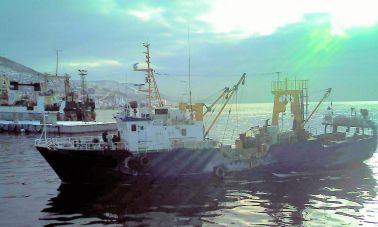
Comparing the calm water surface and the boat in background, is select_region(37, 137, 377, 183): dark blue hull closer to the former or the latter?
the calm water surface

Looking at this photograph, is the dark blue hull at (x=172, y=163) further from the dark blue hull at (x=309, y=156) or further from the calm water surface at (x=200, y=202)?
the calm water surface at (x=200, y=202)

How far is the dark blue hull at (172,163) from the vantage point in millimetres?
29453

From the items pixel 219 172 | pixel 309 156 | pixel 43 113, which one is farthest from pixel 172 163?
pixel 43 113

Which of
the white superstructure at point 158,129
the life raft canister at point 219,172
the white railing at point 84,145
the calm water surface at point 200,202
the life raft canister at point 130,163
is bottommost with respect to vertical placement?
the calm water surface at point 200,202

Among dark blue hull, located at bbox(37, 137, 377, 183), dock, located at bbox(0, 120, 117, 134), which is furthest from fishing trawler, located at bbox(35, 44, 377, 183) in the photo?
dock, located at bbox(0, 120, 117, 134)

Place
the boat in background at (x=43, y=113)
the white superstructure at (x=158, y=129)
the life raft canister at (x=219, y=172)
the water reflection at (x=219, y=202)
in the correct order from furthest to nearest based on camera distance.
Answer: the boat in background at (x=43, y=113), the life raft canister at (x=219, y=172), the white superstructure at (x=158, y=129), the water reflection at (x=219, y=202)

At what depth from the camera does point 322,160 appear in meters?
36.6

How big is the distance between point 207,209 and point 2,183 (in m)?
17.4

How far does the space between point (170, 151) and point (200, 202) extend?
672cm

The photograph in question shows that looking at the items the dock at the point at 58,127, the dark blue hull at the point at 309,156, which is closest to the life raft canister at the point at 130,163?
the dark blue hull at the point at 309,156

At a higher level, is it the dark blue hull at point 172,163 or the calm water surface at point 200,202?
the dark blue hull at point 172,163

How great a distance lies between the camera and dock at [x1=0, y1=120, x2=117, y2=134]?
8194cm

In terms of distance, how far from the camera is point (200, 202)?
24.7 metres

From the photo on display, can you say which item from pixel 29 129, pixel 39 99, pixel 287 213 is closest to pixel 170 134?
pixel 287 213
